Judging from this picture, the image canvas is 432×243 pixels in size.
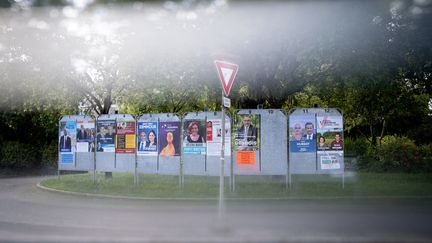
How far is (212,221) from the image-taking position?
9602 mm

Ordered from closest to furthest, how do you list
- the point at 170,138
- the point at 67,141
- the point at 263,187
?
1. the point at 263,187
2. the point at 170,138
3. the point at 67,141

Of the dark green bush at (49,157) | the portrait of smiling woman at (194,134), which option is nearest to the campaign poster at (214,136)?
the portrait of smiling woman at (194,134)

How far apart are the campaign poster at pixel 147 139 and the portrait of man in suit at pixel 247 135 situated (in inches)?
120

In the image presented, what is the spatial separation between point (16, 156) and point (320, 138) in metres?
18.1

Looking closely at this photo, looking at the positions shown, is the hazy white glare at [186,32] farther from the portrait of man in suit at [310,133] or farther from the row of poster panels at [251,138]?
the portrait of man in suit at [310,133]

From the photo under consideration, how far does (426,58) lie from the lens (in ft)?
48.6

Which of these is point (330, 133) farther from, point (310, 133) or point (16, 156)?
point (16, 156)

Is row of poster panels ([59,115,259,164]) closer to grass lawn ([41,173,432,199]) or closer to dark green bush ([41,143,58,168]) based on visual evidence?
grass lawn ([41,173,432,199])

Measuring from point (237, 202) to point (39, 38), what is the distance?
9120 mm

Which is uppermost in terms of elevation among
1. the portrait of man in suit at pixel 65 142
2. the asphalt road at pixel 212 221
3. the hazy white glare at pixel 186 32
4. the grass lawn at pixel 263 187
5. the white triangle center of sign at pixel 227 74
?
the hazy white glare at pixel 186 32

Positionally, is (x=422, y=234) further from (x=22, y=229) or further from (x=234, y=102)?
(x=234, y=102)

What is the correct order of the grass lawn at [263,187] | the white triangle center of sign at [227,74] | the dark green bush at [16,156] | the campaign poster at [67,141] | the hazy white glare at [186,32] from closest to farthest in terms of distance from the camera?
1. the white triangle center of sign at [227,74]
2. the hazy white glare at [186,32]
3. the grass lawn at [263,187]
4. the campaign poster at [67,141]
5. the dark green bush at [16,156]

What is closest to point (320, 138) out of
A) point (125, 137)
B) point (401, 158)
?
point (125, 137)

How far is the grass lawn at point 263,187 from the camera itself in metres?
13.0
